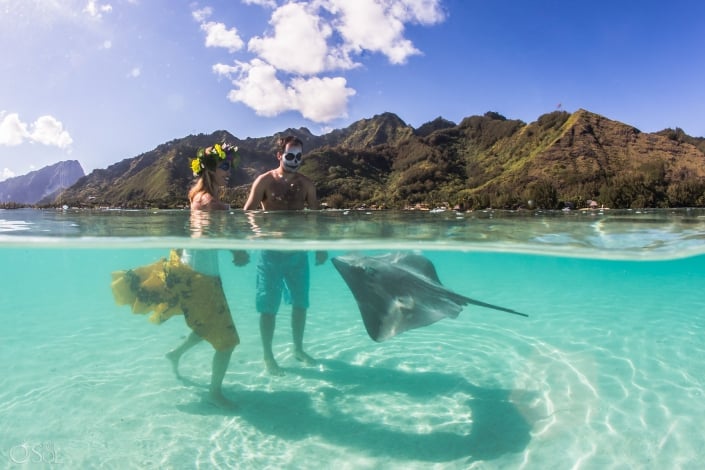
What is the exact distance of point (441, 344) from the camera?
7820 millimetres

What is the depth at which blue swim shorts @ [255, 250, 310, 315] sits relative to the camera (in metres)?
5.36

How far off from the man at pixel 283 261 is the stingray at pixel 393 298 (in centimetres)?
97

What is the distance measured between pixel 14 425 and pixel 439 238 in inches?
355

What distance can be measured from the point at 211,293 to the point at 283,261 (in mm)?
1114

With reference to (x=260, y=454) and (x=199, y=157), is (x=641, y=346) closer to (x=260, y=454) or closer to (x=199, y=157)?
(x=260, y=454)

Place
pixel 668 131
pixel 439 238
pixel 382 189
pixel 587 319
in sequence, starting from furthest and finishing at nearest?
pixel 668 131
pixel 382 189
pixel 439 238
pixel 587 319

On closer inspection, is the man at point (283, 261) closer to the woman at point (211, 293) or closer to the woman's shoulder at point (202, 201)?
the woman at point (211, 293)

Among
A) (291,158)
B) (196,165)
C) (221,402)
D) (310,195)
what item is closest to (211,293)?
(221,402)

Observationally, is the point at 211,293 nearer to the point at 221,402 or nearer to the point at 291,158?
the point at 221,402

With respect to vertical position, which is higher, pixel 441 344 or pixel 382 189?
pixel 382 189

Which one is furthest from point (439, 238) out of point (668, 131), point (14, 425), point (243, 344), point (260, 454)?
point (668, 131)

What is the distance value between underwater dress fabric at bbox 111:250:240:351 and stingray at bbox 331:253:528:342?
1.34 metres

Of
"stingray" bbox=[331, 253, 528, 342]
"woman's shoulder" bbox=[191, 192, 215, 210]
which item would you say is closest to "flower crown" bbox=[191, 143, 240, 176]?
Result: "woman's shoulder" bbox=[191, 192, 215, 210]

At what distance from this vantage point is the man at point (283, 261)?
5371 millimetres
